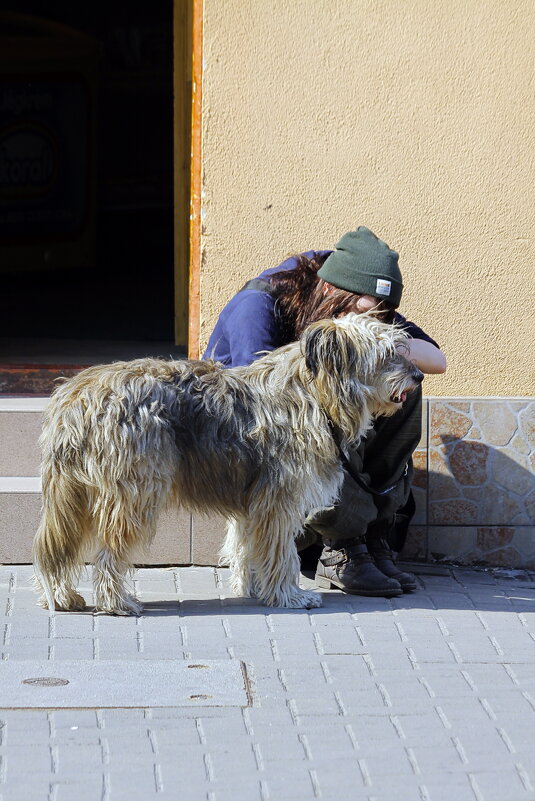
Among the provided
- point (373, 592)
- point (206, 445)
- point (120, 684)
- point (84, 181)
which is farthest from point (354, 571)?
point (84, 181)

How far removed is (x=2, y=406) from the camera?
20.9 ft

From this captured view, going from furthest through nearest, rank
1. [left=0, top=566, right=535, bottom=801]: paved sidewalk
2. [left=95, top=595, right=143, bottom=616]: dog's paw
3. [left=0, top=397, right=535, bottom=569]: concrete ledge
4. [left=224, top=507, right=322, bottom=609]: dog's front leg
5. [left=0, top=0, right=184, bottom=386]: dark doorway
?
[left=0, top=0, right=184, bottom=386]: dark doorway → [left=0, top=397, right=535, bottom=569]: concrete ledge → [left=224, top=507, right=322, bottom=609]: dog's front leg → [left=95, top=595, right=143, bottom=616]: dog's paw → [left=0, top=566, right=535, bottom=801]: paved sidewalk

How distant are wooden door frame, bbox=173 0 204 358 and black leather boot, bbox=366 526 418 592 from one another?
1.46m

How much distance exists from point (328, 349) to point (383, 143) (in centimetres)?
176

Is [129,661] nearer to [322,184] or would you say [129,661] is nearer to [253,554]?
[253,554]

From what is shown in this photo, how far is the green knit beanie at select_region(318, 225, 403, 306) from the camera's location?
5199 millimetres

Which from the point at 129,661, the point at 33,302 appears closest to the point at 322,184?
the point at 129,661

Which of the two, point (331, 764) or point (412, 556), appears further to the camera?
point (412, 556)

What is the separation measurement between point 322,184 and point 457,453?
1.58 metres

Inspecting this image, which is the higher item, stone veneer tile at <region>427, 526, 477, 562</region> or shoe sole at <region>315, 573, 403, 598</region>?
→ shoe sole at <region>315, 573, 403, 598</region>

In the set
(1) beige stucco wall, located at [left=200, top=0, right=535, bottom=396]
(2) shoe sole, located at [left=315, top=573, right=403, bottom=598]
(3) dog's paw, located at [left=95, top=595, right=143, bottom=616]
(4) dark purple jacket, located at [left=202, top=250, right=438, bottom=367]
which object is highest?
(1) beige stucco wall, located at [left=200, top=0, right=535, bottom=396]

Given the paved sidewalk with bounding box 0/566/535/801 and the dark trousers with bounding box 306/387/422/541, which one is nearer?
the paved sidewalk with bounding box 0/566/535/801

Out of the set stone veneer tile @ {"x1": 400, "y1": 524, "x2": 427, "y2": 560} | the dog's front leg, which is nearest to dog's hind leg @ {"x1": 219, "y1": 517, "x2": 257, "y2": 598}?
the dog's front leg

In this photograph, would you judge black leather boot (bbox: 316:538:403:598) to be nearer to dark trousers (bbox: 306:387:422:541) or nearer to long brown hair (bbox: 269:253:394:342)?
dark trousers (bbox: 306:387:422:541)
